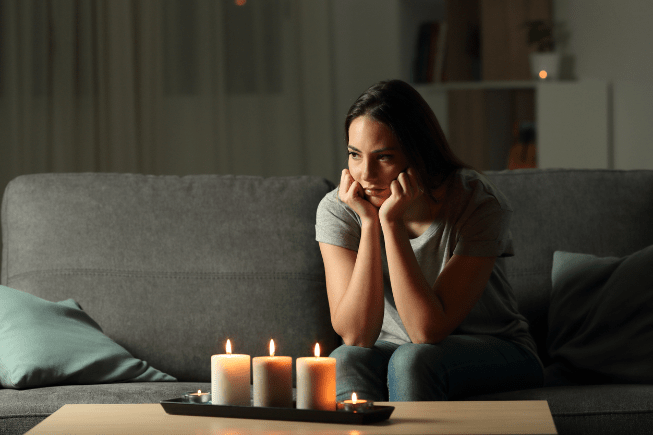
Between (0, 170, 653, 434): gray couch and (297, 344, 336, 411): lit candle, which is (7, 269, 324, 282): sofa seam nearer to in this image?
(0, 170, 653, 434): gray couch

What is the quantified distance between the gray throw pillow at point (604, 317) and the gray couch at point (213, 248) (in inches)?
3.3

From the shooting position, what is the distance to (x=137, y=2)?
3371 millimetres

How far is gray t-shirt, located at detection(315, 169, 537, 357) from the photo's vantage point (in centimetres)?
148

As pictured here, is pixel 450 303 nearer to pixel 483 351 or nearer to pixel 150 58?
pixel 483 351

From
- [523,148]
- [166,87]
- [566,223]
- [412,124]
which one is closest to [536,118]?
[523,148]

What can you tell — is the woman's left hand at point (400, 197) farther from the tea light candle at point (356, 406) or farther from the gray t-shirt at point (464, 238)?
the tea light candle at point (356, 406)

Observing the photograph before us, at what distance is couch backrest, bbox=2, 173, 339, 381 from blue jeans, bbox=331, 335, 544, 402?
15.9 inches

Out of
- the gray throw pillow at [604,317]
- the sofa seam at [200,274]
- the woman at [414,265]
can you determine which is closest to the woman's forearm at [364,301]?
the woman at [414,265]

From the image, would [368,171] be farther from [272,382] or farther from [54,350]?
[54,350]

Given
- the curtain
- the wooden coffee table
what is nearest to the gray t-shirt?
the wooden coffee table

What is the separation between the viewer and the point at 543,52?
3482 millimetres

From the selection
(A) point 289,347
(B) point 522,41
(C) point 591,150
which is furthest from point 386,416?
(B) point 522,41

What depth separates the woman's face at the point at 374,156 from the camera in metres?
1.46

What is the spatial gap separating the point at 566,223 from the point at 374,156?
2.13ft
